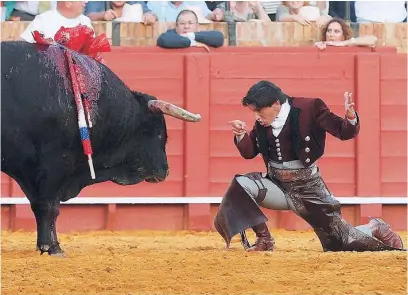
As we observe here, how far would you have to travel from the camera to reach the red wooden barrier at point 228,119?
8.30m

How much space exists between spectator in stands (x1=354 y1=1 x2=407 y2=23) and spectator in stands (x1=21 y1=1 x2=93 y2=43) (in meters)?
2.11

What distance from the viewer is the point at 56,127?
558cm

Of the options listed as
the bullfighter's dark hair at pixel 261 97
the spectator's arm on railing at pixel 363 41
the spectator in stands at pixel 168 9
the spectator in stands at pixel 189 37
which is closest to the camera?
the bullfighter's dark hair at pixel 261 97

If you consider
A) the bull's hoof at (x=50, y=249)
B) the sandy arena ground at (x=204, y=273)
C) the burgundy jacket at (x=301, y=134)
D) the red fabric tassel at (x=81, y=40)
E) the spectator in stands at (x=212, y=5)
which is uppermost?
the spectator in stands at (x=212, y=5)

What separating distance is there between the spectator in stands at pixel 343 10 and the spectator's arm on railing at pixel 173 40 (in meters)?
1.23

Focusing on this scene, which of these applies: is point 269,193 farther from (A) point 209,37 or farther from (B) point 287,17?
(B) point 287,17

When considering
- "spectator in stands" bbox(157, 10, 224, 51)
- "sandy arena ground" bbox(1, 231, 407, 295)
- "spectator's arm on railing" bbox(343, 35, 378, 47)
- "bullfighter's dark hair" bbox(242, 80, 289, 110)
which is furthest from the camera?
"spectator's arm on railing" bbox(343, 35, 378, 47)

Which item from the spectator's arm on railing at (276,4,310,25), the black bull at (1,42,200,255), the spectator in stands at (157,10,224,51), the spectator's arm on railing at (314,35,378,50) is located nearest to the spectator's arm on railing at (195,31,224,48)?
the spectator in stands at (157,10,224,51)

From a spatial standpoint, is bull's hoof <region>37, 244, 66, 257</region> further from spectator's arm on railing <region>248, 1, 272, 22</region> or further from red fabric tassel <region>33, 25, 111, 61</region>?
spectator's arm on railing <region>248, 1, 272, 22</region>

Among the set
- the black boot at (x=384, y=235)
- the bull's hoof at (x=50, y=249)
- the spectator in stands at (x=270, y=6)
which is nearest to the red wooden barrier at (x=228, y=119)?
the spectator in stands at (x=270, y=6)

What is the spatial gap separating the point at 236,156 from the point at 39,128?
3029 mm

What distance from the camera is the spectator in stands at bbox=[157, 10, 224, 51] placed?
27.1 ft

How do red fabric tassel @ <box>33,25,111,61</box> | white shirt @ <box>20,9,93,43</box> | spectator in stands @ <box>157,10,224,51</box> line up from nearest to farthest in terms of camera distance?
red fabric tassel @ <box>33,25,111,61</box>
white shirt @ <box>20,9,93,43</box>
spectator in stands @ <box>157,10,224,51</box>

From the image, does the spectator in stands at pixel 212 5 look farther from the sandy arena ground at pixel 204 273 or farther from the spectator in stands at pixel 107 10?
the sandy arena ground at pixel 204 273
